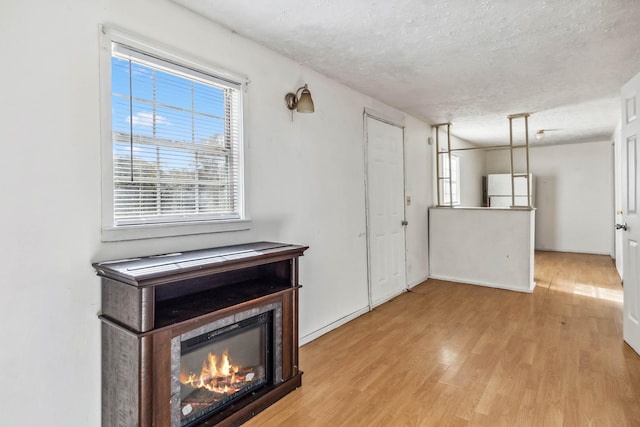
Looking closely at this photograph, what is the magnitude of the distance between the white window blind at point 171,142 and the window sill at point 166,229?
4 cm

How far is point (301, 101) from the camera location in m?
2.66

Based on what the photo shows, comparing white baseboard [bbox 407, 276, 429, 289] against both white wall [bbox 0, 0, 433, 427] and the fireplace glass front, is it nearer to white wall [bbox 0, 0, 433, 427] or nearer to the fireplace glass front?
the fireplace glass front

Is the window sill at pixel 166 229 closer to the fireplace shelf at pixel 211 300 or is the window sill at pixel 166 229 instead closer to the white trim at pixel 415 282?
the fireplace shelf at pixel 211 300

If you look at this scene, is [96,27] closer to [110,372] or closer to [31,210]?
[31,210]

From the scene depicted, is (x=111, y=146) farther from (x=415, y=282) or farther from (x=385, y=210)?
(x=415, y=282)

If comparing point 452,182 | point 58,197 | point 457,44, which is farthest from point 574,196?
point 58,197

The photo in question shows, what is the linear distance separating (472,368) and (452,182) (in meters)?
4.34

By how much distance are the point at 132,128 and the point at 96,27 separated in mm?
489

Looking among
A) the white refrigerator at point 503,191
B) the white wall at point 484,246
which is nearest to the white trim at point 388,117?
the white wall at point 484,246

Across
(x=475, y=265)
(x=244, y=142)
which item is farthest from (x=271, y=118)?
(x=475, y=265)

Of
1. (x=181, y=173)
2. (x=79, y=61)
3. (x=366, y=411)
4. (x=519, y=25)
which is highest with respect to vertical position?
(x=519, y=25)

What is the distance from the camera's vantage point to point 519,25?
226cm

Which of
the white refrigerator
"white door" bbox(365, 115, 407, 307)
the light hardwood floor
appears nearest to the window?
"white door" bbox(365, 115, 407, 307)

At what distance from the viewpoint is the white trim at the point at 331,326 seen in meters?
2.97
